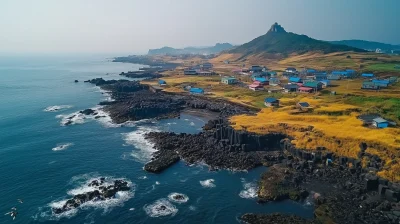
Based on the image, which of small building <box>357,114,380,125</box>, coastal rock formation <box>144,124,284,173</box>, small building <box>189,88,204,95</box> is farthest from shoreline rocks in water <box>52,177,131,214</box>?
small building <box>189,88,204,95</box>

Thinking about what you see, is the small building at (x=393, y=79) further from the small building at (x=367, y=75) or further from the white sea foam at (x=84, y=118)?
the white sea foam at (x=84, y=118)

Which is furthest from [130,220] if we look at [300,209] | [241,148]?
[241,148]

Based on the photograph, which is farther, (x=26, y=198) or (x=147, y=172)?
(x=147, y=172)

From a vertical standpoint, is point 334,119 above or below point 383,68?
below

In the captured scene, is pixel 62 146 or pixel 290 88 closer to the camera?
pixel 62 146

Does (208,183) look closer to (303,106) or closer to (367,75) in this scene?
(303,106)

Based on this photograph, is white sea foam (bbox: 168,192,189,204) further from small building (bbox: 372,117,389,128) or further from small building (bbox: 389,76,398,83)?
small building (bbox: 389,76,398,83)

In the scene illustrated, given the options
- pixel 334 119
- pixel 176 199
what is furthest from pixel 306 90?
pixel 176 199

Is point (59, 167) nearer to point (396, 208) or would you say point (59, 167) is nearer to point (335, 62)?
point (396, 208)

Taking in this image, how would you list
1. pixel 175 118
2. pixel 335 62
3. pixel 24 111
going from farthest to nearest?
1. pixel 335 62
2. pixel 24 111
3. pixel 175 118
